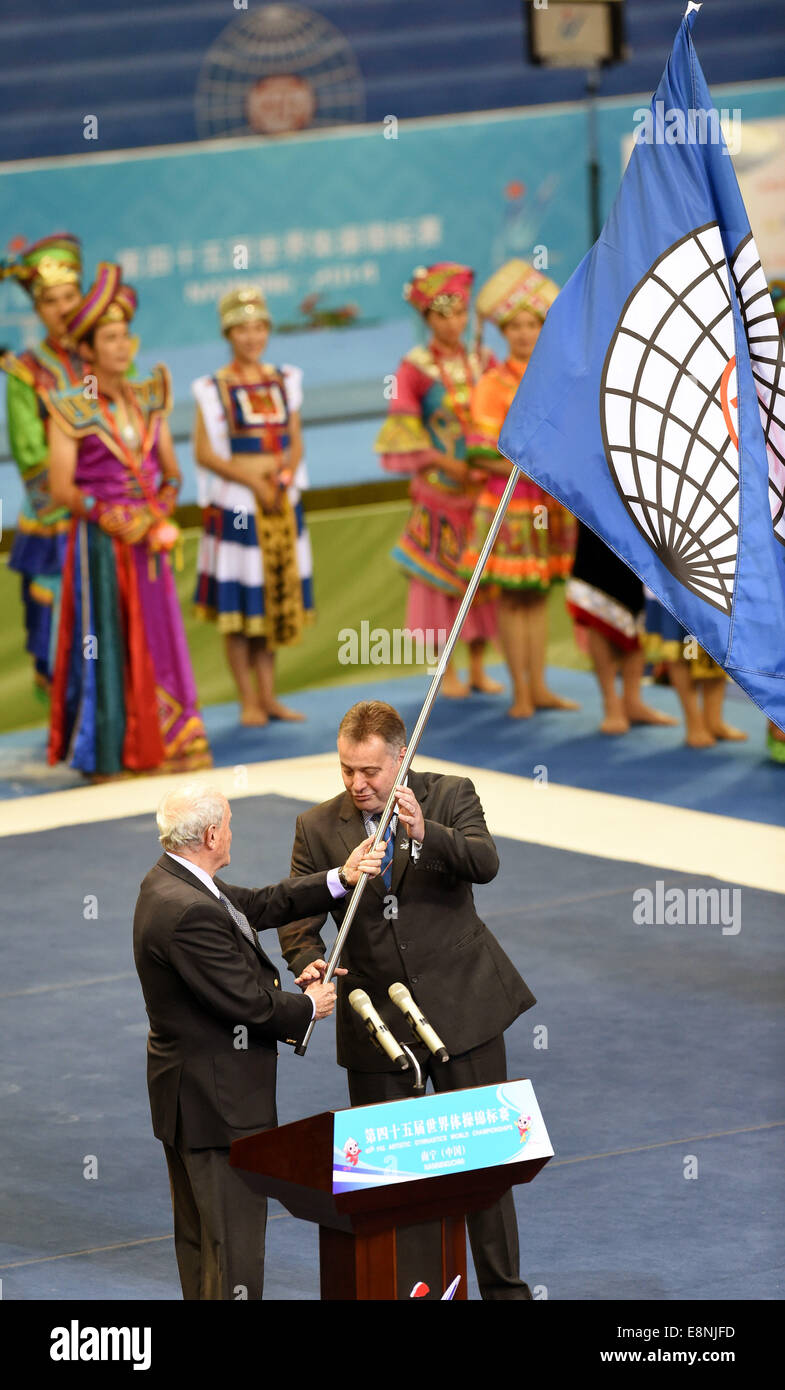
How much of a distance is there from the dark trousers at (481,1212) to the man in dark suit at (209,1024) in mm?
281

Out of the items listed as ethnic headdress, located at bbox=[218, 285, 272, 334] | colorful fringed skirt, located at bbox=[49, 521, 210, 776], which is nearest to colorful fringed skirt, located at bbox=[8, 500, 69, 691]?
colorful fringed skirt, located at bbox=[49, 521, 210, 776]

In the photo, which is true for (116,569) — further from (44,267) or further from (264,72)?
(264,72)

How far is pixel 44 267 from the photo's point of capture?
9.86m

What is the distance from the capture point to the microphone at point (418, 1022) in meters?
4.06

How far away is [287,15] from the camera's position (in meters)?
11.9

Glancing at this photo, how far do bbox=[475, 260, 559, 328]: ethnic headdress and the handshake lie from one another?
6.32m

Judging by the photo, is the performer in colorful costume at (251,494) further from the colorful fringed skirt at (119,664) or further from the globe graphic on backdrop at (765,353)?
the globe graphic on backdrop at (765,353)

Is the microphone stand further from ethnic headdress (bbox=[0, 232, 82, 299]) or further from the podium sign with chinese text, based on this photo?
ethnic headdress (bbox=[0, 232, 82, 299])

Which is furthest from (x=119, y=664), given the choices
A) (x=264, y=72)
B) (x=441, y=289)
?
(x=264, y=72)

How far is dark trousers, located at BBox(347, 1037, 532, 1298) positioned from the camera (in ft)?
15.1

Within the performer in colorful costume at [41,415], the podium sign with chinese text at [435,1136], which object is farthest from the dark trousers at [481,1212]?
the performer in colorful costume at [41,415]

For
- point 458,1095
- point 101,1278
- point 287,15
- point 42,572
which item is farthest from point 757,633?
point 287,15
